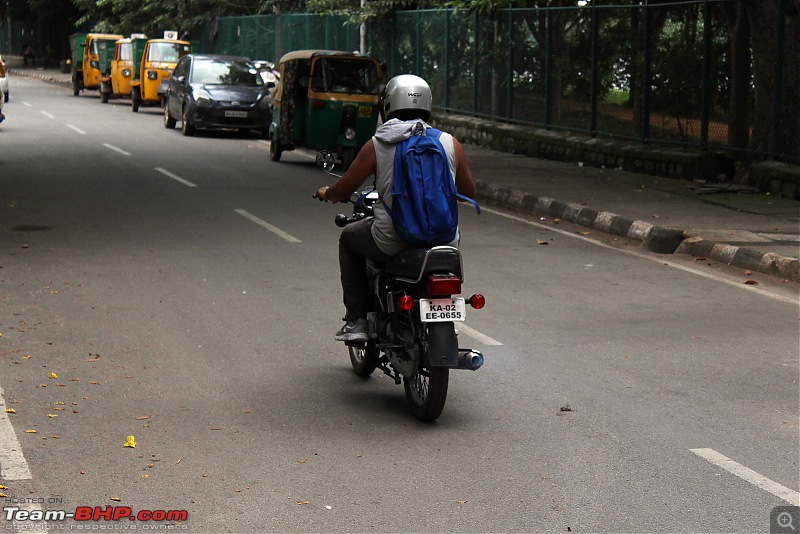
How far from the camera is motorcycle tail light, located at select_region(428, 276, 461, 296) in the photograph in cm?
625

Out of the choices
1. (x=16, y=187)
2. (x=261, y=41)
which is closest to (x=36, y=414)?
(x=16, y=187)

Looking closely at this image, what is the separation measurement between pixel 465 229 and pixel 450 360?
24.9 feet

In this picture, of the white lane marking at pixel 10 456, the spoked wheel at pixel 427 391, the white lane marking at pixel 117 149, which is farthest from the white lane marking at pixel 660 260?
the white lane marking at pixel 117 149

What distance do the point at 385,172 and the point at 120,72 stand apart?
32.5 meters

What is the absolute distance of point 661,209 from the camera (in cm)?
1459

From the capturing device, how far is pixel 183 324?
28.2 feet

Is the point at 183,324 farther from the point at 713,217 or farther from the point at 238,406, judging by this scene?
the point at 713,217

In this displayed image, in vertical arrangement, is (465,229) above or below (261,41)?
below

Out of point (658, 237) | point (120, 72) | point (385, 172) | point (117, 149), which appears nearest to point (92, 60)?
point (120, 72)

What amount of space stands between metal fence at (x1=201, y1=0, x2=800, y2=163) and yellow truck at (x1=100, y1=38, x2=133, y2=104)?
10.5 meters

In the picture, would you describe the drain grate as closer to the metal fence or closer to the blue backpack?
the blue backpack

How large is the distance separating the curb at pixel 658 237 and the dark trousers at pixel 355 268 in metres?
5.39

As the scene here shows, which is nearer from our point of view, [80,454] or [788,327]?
[80,454]

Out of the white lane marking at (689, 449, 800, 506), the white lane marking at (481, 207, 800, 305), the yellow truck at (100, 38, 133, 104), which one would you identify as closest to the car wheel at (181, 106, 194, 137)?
the yellow truck at (100, 38, 133, 104)
